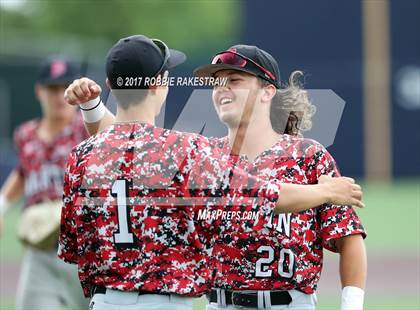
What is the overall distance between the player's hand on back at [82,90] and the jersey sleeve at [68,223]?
37cm

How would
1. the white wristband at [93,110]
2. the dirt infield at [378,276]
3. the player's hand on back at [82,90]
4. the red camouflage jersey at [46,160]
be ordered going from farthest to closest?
the dirt infield at [378,276]
the red camouflage jersey at [46,160]
the white wristband at [93,110]
the player's hand on back at [82,90]

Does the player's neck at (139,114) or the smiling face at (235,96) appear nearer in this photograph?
the player's neck at (139,114)

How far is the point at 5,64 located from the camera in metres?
25.7

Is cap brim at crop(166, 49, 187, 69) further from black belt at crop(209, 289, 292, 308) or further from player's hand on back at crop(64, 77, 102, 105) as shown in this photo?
black belt at crop(209, 289, 292, 308)

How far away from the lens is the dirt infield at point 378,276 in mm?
10625

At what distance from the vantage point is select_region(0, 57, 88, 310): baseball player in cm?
671

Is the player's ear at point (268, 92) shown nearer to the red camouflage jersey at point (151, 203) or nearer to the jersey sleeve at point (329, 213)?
the jersey sleeve at point (329, 213)

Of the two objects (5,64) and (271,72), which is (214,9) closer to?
(5,64)

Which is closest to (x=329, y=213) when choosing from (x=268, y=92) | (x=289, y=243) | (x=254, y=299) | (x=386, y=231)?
(x=289, y=243)

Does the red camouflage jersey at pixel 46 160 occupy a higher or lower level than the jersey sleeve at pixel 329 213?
higher

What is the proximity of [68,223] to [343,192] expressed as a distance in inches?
49.3

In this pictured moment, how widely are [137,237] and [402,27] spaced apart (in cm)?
2291

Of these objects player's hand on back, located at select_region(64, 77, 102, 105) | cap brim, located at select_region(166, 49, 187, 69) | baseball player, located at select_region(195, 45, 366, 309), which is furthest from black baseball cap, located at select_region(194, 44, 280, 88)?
player's hand on back, located at select_region(64, 77, 102, 105)

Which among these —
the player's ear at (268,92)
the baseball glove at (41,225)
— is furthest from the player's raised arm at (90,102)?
the baseball glove at (41,225)
